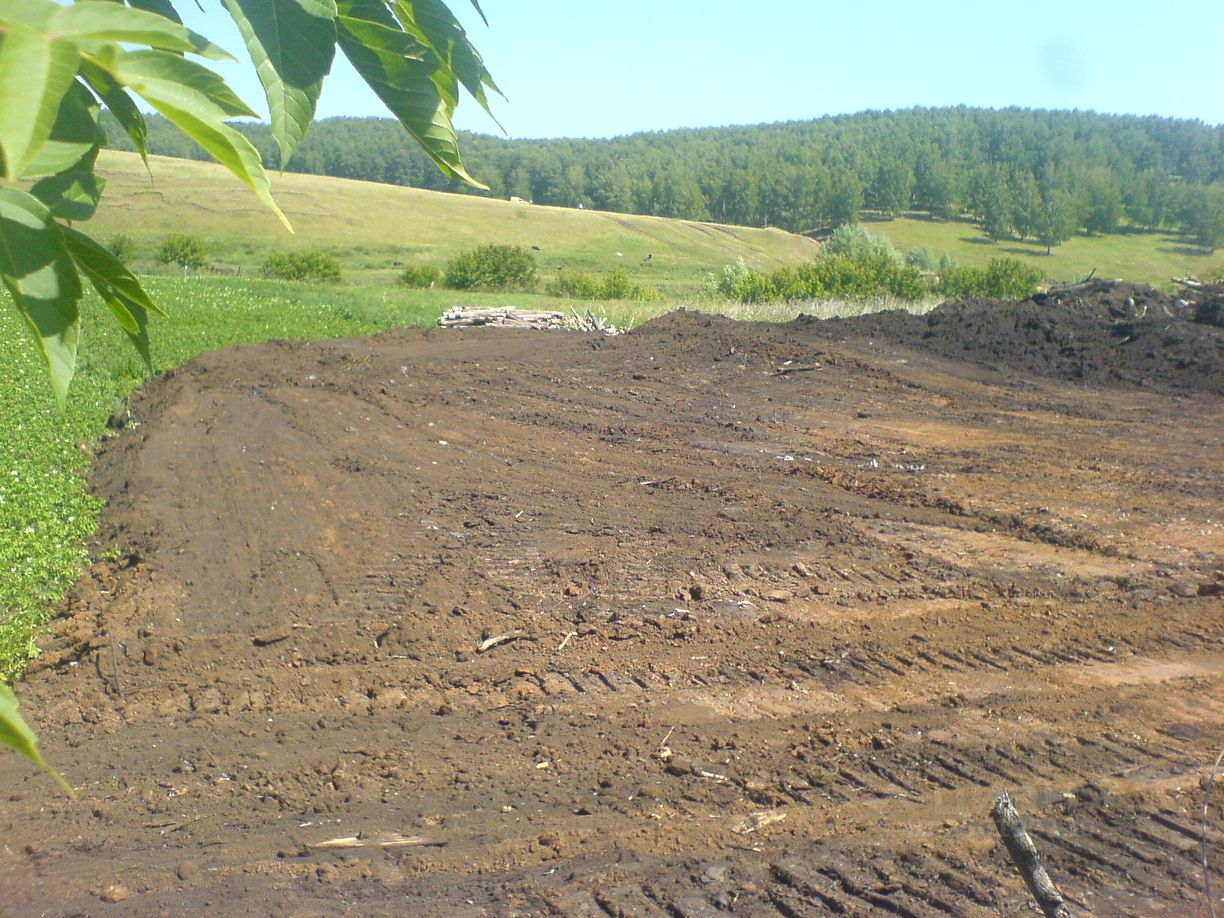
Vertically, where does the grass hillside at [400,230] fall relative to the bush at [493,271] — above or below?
above

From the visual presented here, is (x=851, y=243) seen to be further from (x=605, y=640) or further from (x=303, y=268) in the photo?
(x=605, y=640)

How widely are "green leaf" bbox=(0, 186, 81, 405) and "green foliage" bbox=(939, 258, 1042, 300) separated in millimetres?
23979

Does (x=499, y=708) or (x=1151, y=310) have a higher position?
(x=1151, y=310)

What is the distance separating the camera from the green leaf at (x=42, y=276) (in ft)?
3.04

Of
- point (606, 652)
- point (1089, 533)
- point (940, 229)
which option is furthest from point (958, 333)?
point (940, 229)

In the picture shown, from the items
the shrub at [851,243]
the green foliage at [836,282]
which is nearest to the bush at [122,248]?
the green foliage at [836,282]

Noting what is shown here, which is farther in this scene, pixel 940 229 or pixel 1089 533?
pixel 940 229

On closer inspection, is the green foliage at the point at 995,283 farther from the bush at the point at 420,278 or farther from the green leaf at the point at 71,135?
the green leaf at the point at 71,135

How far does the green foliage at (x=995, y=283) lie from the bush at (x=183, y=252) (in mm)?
25645

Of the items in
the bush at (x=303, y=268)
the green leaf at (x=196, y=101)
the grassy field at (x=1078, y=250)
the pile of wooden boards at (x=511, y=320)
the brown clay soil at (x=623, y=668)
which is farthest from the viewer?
the grassy field at (x=1078, y=250)

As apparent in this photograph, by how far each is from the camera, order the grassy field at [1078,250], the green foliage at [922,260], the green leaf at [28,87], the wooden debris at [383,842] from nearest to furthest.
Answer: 1. the green leaf at [28,87]
2. the wooden debris at [383,842]
3. the green foliage at [922,260]
4. the grassy field at [1078,250]

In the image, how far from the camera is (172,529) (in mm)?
6945

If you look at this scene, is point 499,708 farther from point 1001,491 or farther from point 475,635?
point 1001,491

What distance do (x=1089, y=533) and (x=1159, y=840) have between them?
3.84 metres
